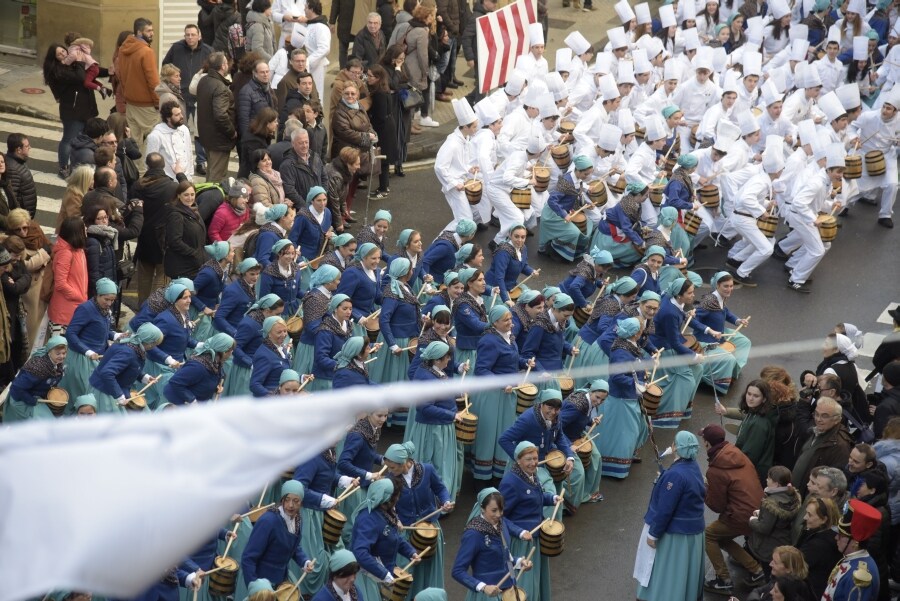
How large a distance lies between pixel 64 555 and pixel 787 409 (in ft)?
30.6

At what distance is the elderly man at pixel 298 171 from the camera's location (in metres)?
15.0

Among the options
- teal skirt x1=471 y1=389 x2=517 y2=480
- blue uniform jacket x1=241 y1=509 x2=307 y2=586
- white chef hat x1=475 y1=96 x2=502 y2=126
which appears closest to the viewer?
blue uniform jacket x1=241 y1=509 x2=307 y2=586

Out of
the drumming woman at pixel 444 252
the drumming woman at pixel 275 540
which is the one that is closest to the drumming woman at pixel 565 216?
the drumming woman at pixel 444 252

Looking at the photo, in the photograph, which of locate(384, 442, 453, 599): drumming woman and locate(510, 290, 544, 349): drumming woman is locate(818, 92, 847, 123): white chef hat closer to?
locate(510, 290, 544, 349): drumming woman

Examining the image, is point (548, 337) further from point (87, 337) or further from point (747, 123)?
point (747, 123)

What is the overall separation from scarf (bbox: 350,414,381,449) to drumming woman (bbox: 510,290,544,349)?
2.45m

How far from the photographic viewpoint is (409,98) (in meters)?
18.4

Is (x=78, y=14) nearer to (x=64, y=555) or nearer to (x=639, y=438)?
(x=639, y=438)

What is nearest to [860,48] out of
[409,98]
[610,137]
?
[610,137]

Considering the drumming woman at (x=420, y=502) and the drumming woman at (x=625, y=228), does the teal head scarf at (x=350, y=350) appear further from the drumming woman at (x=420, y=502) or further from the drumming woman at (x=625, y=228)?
the drumming woman at (x=625, y=228)

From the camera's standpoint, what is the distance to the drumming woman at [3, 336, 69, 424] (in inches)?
422

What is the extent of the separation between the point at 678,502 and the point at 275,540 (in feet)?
10.2

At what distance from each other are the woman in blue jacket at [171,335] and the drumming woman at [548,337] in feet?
10.1

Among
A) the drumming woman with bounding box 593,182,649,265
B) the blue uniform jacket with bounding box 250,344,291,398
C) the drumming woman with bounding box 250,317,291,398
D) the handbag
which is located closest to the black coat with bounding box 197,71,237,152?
the handbag
